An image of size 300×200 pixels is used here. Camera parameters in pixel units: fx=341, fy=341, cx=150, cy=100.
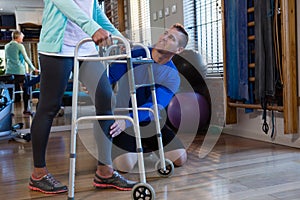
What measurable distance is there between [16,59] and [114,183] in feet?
8.69

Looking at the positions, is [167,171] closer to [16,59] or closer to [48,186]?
[48,186]

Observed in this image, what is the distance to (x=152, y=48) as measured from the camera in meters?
2.30

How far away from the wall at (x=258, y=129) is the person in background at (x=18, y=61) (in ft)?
7.33

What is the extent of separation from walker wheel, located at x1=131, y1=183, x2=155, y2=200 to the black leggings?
12.2 inches

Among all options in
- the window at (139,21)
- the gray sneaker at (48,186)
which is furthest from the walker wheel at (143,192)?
the window at (139,21)

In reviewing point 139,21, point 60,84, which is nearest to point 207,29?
point 139,21

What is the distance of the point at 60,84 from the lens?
1704 millimetres

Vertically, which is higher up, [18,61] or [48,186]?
[18,61]

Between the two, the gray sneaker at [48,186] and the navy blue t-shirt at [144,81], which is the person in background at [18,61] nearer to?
the navy blue t-shirt at [144,81]

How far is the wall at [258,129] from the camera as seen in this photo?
2.66 meters

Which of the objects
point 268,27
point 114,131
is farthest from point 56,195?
point 268,27

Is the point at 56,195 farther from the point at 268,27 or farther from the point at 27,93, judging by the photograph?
the point at 27,93

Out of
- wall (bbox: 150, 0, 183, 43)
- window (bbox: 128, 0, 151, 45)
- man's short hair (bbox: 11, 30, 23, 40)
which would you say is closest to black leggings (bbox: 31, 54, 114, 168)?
man's short hair (bbox: 11, 30, 23, 40)

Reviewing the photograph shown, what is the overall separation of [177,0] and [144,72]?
7.32 ft
